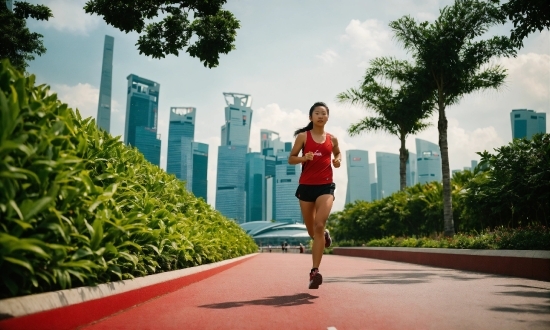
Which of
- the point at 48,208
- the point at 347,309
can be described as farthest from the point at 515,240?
the point at 48,208

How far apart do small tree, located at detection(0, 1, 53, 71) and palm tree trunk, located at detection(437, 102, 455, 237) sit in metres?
15.2

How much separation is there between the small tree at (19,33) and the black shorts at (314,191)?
10478 mm

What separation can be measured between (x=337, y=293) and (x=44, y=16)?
1265cm

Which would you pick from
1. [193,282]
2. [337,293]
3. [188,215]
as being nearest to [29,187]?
[337,293]

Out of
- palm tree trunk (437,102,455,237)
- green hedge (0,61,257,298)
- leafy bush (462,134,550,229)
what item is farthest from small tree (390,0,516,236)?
green hedge (0,61,257,298)

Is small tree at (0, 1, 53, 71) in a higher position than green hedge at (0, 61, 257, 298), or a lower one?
higher

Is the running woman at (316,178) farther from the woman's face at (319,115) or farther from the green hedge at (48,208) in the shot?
the green hedge at (48,208)

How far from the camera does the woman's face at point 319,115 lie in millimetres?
5914

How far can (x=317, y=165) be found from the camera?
584cm

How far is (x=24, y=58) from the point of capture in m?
16.5

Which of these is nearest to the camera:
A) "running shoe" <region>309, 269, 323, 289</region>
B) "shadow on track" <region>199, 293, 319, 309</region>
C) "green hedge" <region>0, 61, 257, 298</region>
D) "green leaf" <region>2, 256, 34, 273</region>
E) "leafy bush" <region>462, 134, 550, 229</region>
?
"green leaf" <region>2, 256, 34, 273</region>

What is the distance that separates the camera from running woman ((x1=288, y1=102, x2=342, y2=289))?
18.6ft

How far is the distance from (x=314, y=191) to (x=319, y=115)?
3.29 feet

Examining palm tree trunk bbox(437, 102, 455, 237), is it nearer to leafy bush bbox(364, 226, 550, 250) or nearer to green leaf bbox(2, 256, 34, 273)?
leafy bush bbox(364, 226, 550, 250)
